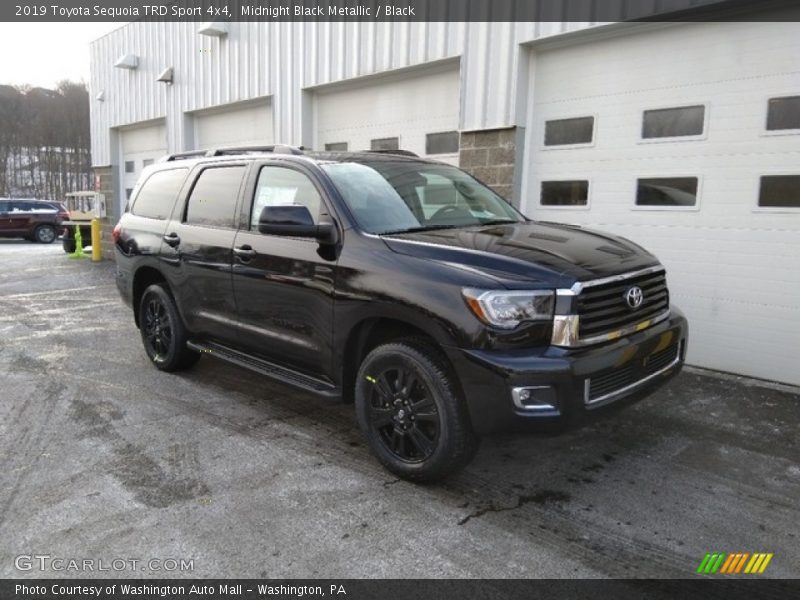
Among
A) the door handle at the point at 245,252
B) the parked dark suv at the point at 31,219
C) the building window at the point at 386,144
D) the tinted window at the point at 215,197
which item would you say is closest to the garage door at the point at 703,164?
the building window at the point at 386,144

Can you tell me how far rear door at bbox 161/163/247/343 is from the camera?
179 inches

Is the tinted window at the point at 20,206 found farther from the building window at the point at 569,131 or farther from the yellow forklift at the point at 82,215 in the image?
the building window at the point at 569,131

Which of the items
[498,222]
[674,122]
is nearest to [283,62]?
[674,122]

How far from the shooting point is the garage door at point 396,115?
7891mm

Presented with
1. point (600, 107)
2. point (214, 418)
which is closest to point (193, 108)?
point (600, 107)

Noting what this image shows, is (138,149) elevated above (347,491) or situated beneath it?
elevated above

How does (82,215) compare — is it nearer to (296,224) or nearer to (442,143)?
(442,143)

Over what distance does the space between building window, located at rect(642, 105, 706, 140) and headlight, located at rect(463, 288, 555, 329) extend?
12.5 ft

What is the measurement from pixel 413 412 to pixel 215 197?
257 centimetres

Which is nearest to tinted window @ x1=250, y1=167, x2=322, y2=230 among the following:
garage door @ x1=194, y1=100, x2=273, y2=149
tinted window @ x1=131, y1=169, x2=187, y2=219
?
tinted window @ x1=131, y1=169, x2=187, y2=219

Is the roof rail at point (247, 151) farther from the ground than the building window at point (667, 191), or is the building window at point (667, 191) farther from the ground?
the roof rail at point (247, 151)

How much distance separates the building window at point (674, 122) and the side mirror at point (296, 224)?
394 cm

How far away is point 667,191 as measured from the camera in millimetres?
6023

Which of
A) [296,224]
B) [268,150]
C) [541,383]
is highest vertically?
[268,150]
